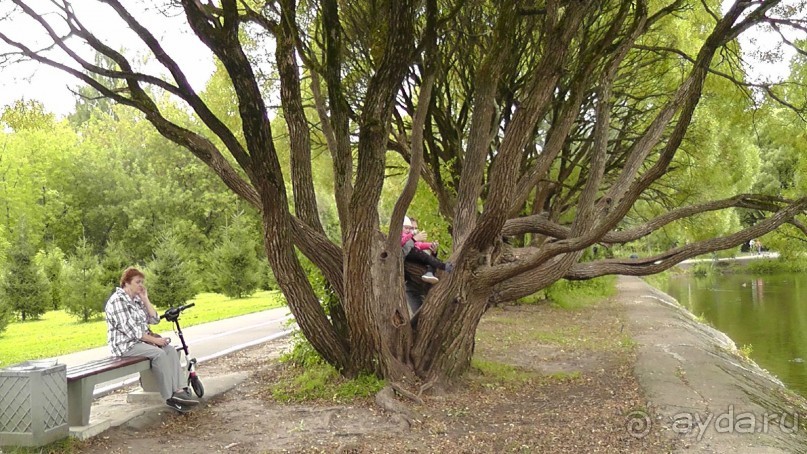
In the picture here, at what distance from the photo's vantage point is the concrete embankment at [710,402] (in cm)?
632

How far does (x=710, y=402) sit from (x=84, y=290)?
61.3 ft

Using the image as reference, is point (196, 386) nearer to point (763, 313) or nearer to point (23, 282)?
point (23, 282)

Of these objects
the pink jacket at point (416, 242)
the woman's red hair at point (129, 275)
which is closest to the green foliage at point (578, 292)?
the pink jacket at point (416, 242)

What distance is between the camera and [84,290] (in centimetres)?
2059

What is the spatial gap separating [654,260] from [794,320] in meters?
17.4

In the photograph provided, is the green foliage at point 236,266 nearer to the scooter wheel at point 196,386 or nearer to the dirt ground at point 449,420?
the dirt ground at point 449,420

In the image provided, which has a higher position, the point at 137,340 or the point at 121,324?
the point at 121,324

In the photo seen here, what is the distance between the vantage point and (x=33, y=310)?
22.5m

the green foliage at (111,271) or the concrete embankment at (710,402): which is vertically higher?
the green foliage at (111,271)

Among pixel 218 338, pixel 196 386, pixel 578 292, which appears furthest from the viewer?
pixel 578 292

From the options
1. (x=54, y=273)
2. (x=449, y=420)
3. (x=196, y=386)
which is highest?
(x=54, y=273)

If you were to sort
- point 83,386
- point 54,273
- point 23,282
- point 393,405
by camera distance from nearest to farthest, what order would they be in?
point 83,386
point 393,405
point 23,282
point 54,273

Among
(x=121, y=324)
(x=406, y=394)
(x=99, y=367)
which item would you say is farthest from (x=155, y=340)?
(x=406, y=394)

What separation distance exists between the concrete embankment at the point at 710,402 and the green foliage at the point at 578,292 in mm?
6590
